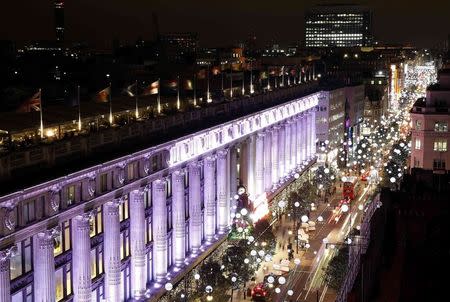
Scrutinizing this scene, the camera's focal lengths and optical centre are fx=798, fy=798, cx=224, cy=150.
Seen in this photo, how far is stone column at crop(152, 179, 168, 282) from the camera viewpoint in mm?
72062

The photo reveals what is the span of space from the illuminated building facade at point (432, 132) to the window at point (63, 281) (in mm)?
82000

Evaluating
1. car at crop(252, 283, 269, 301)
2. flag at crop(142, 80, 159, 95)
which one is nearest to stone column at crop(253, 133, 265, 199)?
flag at crop(142, 80, 159, 95)

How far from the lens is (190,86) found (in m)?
111

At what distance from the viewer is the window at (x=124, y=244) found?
65500 millimetres

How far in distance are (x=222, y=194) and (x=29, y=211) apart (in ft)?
152

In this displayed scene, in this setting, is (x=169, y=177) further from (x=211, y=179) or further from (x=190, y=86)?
(x=190, y=86)

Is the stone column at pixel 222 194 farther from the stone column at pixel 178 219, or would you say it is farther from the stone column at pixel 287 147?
the stone column at pixel 287 147

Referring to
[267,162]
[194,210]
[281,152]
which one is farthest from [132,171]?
[281,152]

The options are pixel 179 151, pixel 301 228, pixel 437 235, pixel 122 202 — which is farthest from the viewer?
pixel 301 228

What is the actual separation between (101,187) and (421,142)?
80889 mm

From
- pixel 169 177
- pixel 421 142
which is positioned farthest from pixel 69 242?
pixel 421 142

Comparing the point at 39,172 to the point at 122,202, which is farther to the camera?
the point at 122,202

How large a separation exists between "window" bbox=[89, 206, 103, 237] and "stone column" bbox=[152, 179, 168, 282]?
1132 centimetres

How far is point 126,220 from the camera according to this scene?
218ft
